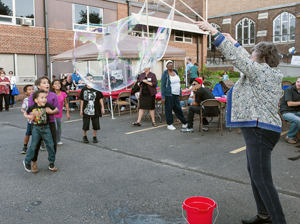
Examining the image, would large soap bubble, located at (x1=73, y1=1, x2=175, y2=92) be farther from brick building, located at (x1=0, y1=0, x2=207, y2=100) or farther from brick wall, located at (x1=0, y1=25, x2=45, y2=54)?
brick wall, located at (x1=0, y1=25, x2=45, y2=54)

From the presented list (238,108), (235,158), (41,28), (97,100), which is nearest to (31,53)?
(41,28)

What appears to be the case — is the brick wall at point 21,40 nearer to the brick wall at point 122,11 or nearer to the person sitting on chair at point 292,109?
the brick wall at point 122,11

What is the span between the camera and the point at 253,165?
9.41 feet

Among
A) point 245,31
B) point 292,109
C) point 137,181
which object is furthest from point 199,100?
point 245,31

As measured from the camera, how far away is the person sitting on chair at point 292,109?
22.4 ft

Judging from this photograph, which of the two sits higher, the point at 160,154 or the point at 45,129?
the point at 45,129

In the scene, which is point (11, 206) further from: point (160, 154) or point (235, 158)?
point (235, 158)

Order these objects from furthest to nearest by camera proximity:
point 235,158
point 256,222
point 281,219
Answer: point 235,158, point 256,222, point 281,219

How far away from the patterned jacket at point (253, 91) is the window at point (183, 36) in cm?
2843

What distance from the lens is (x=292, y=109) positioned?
7.17m

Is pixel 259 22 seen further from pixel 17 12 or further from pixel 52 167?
pixel 52 167

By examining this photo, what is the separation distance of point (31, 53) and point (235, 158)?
1662 centimetres

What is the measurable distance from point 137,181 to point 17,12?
1743 centimetres

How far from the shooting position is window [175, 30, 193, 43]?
30.4 meters
